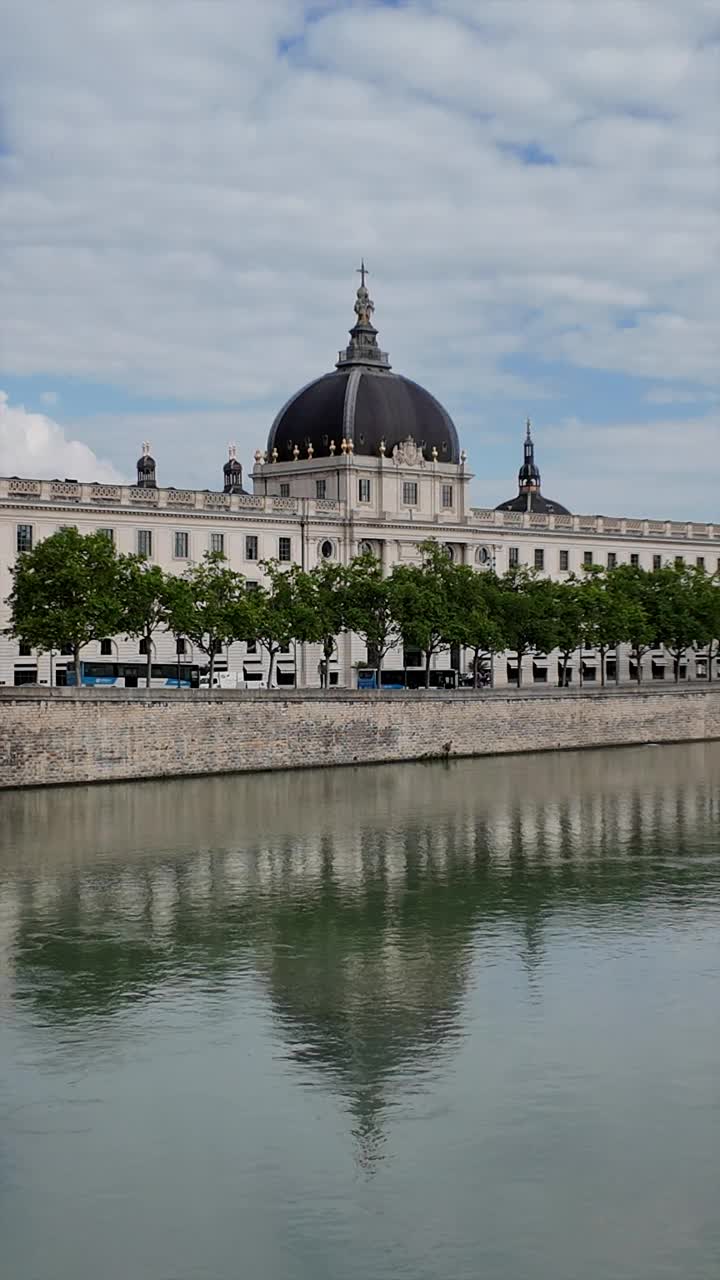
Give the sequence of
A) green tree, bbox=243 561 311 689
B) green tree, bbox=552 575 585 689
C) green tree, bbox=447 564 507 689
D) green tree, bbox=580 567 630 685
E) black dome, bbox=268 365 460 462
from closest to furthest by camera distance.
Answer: green tree, bbox=243 561 311 689
green tree, bbox=447 564 507 689
green tree, bbox=552 575 585 689
green tree, bbox=580 567 630 685
black dome, bbox=268 365 460 462

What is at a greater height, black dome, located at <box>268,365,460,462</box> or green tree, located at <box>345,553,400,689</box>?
black dome, located at <box>268,365,460,462</box>

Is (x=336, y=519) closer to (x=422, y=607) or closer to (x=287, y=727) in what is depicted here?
(x=422, y=607)

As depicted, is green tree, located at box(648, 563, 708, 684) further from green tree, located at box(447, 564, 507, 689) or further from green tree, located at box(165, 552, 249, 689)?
green tree, located at box(165, 552, 249, 689)

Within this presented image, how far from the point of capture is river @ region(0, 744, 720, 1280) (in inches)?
891

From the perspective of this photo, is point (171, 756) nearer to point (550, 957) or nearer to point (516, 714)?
point (516, 714)

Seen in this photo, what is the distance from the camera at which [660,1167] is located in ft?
81.1

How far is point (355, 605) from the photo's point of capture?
317 ft

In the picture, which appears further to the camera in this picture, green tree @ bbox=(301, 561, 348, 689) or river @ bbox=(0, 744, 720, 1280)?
green tree @ bbox=(301, 561, 348, 689)

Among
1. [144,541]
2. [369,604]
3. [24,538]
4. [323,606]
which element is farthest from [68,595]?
[144,541]

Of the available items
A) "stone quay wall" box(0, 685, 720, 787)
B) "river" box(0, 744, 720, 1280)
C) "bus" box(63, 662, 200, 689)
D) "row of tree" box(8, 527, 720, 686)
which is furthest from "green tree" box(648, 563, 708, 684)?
"river" box(0, 744, 720, 1280)

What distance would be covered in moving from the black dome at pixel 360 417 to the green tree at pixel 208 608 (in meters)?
28.5

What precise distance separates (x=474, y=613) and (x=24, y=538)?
26.9 metres

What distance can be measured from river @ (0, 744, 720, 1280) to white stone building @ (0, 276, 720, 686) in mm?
50719

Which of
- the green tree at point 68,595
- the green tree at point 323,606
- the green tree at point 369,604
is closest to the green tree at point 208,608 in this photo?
the green tree at point 323,606
